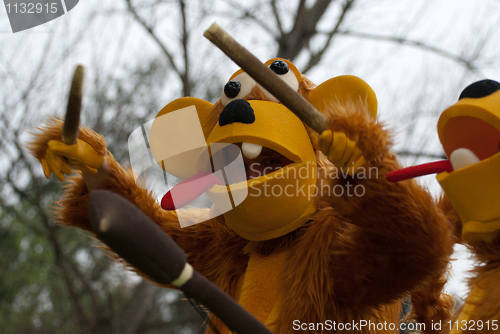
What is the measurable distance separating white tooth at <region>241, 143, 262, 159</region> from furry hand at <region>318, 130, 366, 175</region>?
0.24 m

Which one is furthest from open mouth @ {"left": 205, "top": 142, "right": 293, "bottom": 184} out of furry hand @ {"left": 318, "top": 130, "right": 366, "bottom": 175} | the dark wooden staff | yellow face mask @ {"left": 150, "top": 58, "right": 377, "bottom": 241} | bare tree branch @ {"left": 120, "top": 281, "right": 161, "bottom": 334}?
bare tree branch @ {"left": 120, "top": 281, "right": 161, "bottom": 334}

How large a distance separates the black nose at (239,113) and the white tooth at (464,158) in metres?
0.41

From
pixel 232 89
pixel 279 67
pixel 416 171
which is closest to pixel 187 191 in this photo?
pixel 232 89

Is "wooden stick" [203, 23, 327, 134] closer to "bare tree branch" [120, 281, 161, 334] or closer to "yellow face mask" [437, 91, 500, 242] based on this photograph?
"yellow face mask" [437, 91, 500, 242]

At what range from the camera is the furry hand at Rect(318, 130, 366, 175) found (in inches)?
26.9

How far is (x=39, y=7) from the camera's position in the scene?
186 centimetres

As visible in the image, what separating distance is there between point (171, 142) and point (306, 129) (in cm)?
39

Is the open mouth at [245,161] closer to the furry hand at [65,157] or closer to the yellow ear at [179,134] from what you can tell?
the yellow ear at [179,134]

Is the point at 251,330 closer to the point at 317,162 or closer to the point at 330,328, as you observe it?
the point at 330,328

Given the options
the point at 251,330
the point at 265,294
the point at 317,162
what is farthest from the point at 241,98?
the point at 251,330

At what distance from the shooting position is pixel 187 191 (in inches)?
40.1

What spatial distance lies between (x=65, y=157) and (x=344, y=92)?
666 mm

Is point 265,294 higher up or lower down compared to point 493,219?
lower down

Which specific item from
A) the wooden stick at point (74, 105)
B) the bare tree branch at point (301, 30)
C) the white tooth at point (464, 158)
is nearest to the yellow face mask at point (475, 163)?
the white tooth at point (464, 158)
